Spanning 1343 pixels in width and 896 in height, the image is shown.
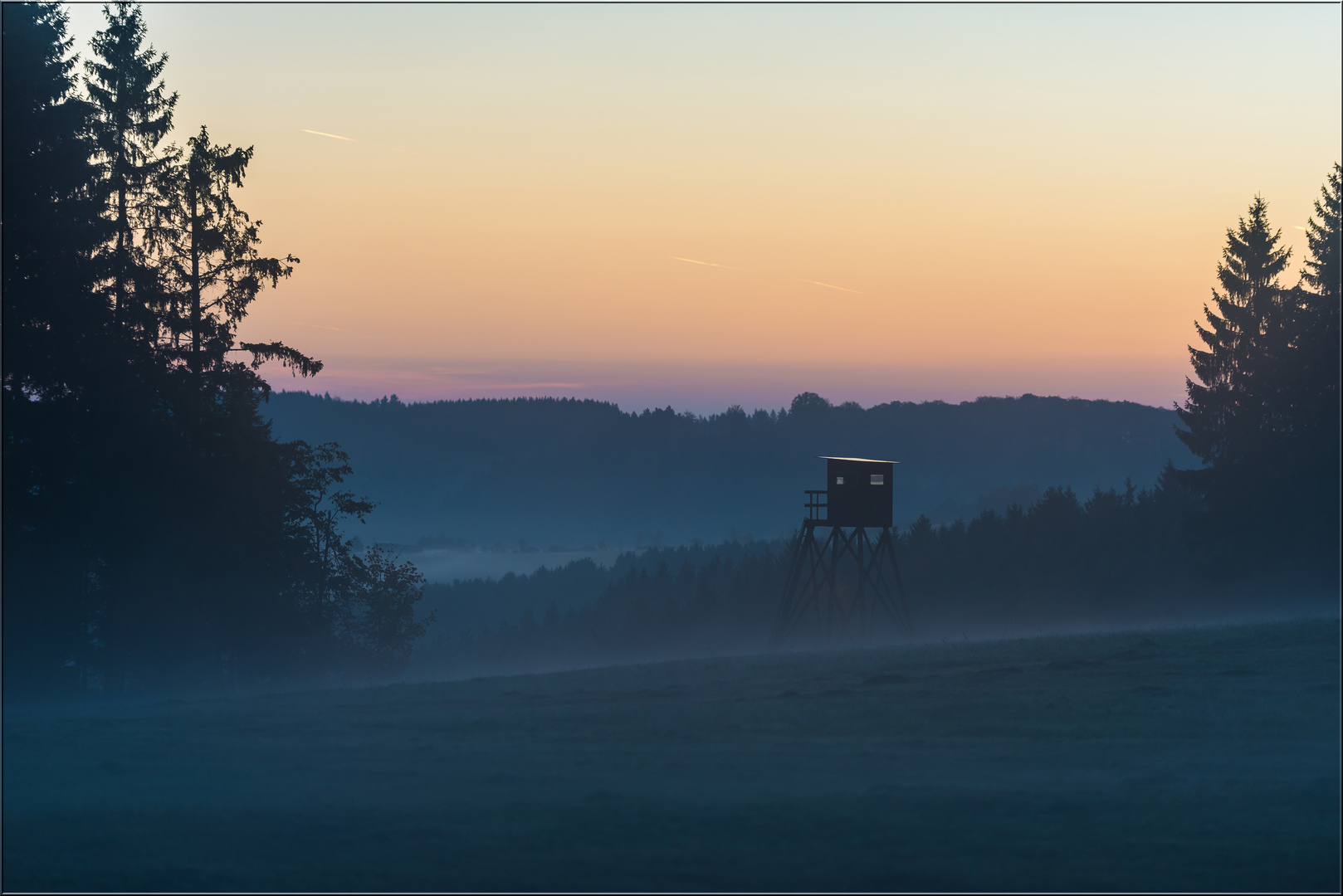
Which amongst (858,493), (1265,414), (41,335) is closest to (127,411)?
(41,335)

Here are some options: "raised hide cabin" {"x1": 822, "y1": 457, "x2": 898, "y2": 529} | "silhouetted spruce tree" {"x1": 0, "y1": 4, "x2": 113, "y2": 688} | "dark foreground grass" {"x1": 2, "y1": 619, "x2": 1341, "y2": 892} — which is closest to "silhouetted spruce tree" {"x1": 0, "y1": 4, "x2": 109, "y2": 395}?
"silhouetted spruce tree" {"x1": 0, "y1": 4, "x2": 113, "y2": 688}

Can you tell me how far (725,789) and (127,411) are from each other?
63.2 feet

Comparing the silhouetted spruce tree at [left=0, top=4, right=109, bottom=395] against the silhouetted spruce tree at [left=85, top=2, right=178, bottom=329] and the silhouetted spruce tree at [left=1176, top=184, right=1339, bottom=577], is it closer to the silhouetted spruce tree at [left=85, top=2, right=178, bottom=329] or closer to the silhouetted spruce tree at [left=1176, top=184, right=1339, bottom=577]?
the silhouetted spruce tree at [left=85, top=2, right=178, bottom=329]

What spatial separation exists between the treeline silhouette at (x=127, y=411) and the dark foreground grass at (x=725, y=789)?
7.86 meters

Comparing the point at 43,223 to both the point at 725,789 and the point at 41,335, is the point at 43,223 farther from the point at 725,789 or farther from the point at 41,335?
the point at 725,789

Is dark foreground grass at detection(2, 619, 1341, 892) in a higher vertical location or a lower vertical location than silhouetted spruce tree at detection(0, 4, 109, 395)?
lower

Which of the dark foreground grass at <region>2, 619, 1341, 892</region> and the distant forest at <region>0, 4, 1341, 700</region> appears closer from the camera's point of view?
the dark foreground grass at <region>2, 619, 1341, 892</region>

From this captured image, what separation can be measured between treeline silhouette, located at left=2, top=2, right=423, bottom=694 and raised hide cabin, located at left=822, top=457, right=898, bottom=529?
717 inches

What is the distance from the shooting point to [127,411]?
2362 cm

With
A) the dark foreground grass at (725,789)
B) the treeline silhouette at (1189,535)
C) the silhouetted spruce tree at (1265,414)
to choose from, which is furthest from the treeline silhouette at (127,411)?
the silhouetted spruce tree at (1265,414)

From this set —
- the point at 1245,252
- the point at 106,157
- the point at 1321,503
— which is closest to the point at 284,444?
the point at 106,157

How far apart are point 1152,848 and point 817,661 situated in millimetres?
13311

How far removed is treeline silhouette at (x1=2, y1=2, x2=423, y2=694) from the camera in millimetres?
22422

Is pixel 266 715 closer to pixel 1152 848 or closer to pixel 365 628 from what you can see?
pixel 1152 848
